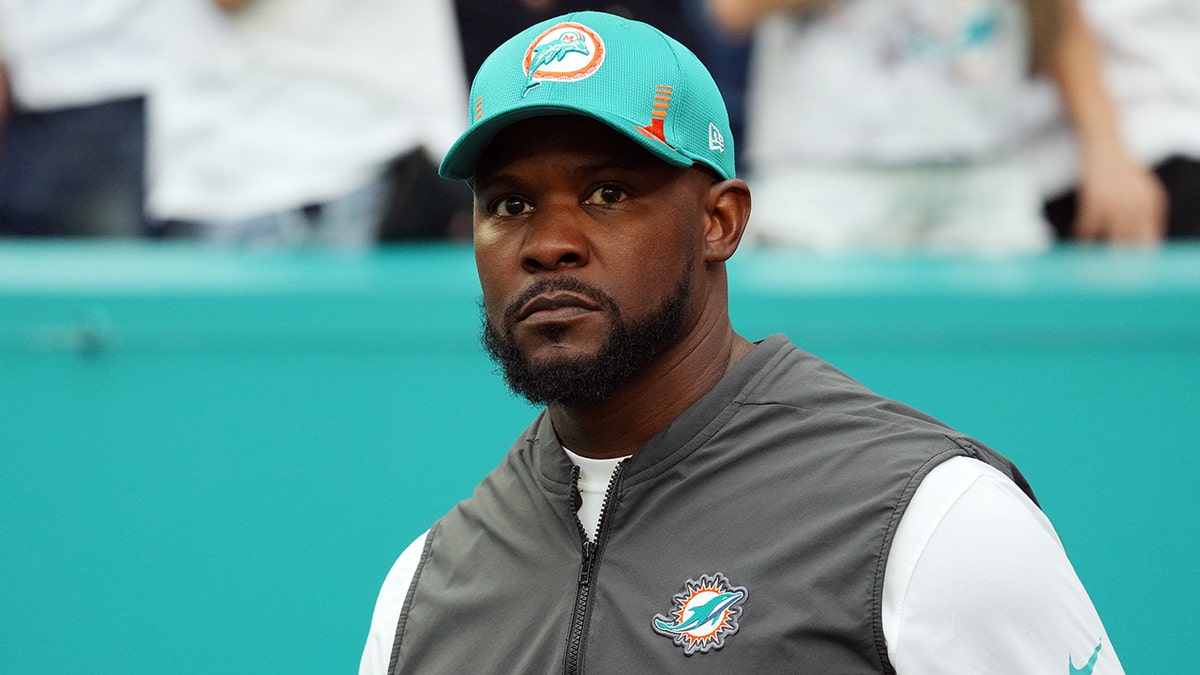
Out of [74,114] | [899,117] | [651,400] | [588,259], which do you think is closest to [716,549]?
[651,400]

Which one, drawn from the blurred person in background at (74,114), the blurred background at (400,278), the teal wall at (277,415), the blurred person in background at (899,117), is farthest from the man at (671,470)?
the blurred person in background at (74,114)

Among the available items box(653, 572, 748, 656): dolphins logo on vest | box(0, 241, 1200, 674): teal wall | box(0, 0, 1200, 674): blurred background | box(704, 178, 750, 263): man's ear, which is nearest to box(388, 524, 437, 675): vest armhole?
box(653, 572, 748, 656): dolphins logo on vest

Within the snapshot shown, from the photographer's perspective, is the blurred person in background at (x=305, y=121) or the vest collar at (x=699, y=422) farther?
the blurred person in background at (x=305, y=121)

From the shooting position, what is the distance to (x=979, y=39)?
90.3 inches

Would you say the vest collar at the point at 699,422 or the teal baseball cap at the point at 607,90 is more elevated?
the teal baseball cap at the point at 607,90

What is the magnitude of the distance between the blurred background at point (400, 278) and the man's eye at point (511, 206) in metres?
0.65

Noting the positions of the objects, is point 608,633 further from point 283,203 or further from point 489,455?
point 283,203

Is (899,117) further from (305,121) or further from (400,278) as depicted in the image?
(305,121)

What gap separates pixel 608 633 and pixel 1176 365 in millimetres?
1254

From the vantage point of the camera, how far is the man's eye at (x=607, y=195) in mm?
1209

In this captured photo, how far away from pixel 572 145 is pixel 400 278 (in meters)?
1.00

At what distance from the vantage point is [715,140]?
1.25m

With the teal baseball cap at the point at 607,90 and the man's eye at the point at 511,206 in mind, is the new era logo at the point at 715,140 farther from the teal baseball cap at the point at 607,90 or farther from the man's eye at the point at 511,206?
the man's eye at the point at 511,206

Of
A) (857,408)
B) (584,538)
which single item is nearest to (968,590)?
(857,408)
